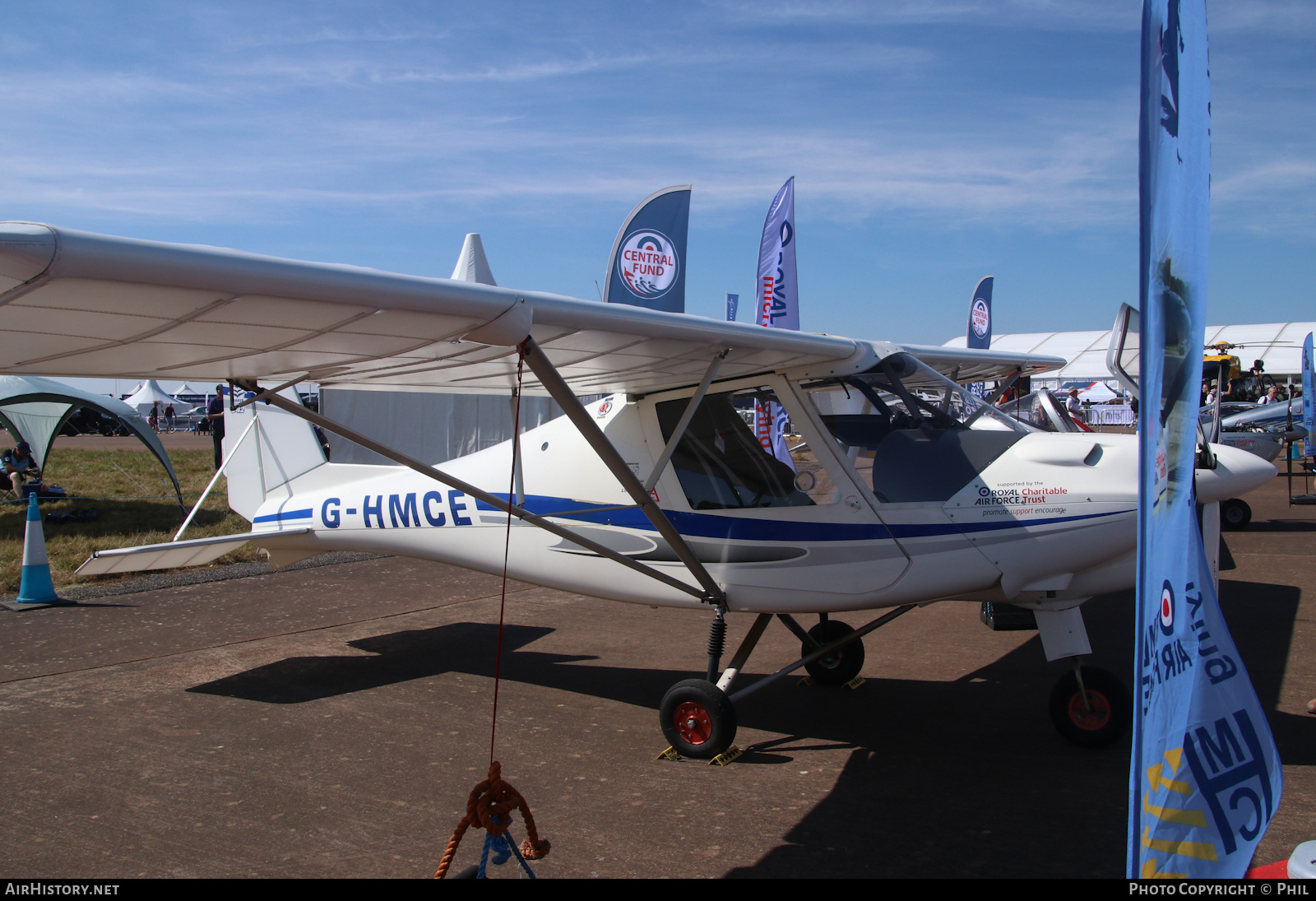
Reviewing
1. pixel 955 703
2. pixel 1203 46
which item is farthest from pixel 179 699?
pixel 1203 46

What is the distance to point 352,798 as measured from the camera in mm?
3910

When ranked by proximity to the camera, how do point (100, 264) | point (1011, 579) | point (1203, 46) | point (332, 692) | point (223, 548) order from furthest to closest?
point (223, 548) < point (332, 692) < point (1011, 579) < point (100, 264) < point (1203, 46)

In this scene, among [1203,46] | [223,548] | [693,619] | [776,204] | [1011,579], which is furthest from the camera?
[776,204]

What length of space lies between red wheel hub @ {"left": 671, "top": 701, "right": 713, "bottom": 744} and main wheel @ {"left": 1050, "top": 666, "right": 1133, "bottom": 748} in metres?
1.79

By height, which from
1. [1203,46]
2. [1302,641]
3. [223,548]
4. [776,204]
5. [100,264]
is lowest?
[1302,641]

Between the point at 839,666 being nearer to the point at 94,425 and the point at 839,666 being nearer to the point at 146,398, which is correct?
the point at 94,425

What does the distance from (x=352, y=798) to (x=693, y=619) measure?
161 inches

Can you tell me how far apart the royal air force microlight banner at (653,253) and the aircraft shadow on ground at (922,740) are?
6.32 m

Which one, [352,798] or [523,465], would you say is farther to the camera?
[523,465]

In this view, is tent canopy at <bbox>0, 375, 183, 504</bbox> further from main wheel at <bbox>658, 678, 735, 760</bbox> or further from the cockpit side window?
main wheel at <bbox>658, 678, 735, 760</bbox>

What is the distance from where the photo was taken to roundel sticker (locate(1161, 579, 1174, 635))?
1.63 metres

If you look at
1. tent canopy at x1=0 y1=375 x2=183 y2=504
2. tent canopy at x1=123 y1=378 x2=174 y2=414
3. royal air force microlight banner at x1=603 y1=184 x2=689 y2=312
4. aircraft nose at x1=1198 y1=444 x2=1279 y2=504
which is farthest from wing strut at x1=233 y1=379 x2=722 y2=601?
tent canopy at x1=123 y1=378 x2=174 y2=414

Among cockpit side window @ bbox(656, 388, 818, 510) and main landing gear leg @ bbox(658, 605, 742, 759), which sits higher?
cockpit side window @ bbox(656, 388, 818, 510)
